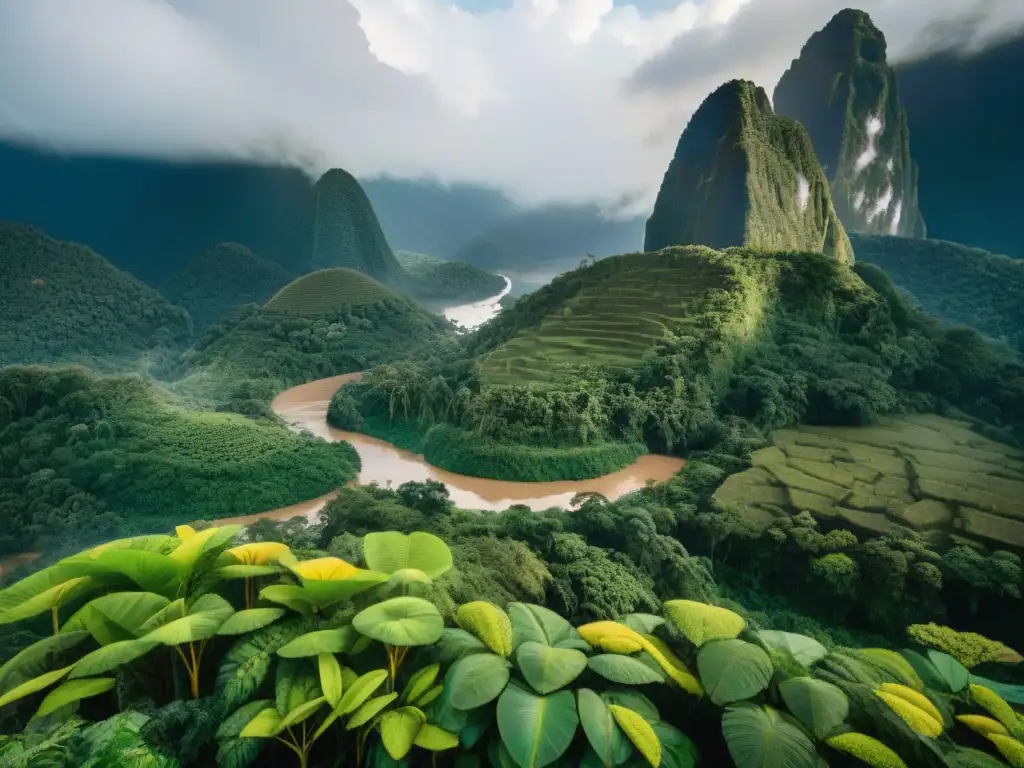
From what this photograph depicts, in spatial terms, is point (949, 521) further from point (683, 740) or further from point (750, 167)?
point (750, 167)

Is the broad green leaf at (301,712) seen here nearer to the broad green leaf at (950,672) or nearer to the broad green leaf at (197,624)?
the broad green leaf at (197,624)

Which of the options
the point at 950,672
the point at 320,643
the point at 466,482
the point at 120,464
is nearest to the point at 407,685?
the point at 320,643

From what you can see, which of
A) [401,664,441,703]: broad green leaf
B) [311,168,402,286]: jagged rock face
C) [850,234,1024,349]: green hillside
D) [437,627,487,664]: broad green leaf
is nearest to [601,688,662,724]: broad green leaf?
[437,627,487,664]: broad green leaf

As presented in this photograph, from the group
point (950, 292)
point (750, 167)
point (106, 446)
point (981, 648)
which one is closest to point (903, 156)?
point (950, 292)

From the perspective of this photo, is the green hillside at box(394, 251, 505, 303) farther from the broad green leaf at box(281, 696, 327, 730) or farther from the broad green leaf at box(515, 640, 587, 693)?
the broad green leaf at box(281, 696, 327, 730)

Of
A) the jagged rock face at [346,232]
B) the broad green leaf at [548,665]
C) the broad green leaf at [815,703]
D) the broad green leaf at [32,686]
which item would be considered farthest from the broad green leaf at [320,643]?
the jagged rock face at [346,232]

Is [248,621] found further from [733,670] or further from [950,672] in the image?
[950,672]

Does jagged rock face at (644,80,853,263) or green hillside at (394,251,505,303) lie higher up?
jagged rock face at (644,80,853,263)
